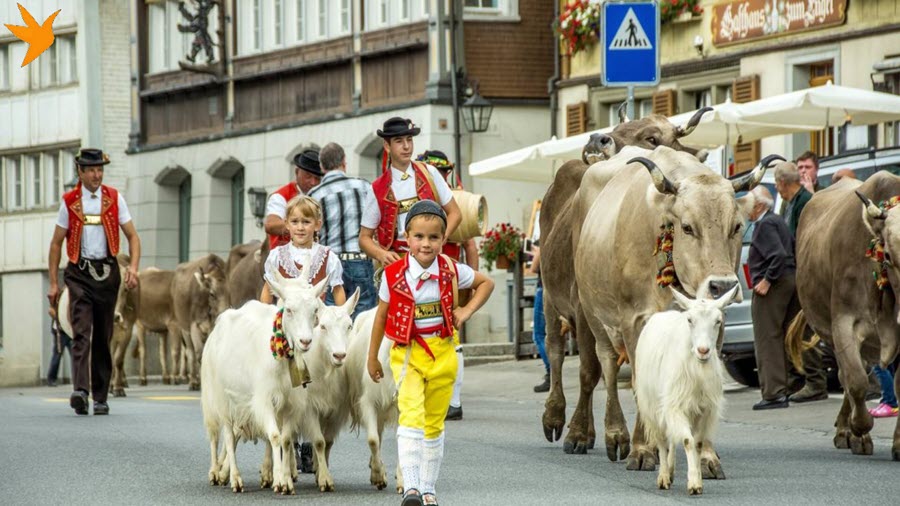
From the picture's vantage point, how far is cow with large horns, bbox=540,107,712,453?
14133 millimetres

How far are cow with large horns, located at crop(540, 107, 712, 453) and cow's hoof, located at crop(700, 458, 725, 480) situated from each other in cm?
217

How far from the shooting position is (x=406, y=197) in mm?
13555

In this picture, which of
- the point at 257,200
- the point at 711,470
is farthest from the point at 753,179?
the point at 257,200

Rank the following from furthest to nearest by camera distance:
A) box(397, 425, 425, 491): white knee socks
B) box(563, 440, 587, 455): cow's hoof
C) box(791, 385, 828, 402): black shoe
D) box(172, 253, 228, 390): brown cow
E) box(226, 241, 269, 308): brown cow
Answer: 1. box(172, 253, 228, 390): brown cow
2. box(226, 241, 269, 308): brown cow
3. box(791, 385, 828, 402): black shoe
4. box(563, 440, 587, 455): cow's hoof
5. box(397, 425, 425, 491): white knee socks

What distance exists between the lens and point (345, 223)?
47.8ft

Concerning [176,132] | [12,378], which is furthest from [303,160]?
[12,378]

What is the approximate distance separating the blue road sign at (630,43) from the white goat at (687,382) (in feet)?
20.1

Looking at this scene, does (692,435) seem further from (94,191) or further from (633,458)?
(94,191)

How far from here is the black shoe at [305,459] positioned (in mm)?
12656

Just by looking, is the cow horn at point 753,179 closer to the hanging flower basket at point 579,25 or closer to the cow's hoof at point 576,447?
the cow's hoof at point 576,447

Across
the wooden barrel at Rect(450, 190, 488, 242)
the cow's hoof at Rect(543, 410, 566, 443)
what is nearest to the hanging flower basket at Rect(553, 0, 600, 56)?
the wooden barrel at Rect(450, 190, 488, 242)

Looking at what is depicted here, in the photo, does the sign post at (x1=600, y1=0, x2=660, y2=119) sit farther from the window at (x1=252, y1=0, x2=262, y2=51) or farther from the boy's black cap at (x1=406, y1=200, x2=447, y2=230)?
the window at (x1=252, y1=0, x2=262, y2=51)

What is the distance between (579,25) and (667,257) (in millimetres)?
Answer: 23272

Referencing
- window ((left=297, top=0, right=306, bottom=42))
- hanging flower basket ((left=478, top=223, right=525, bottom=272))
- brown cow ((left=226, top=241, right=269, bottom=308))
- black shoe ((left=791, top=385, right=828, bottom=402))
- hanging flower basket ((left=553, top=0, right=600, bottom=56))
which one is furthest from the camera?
A: window ((left=297, top=0, right=306, bottom=42))
